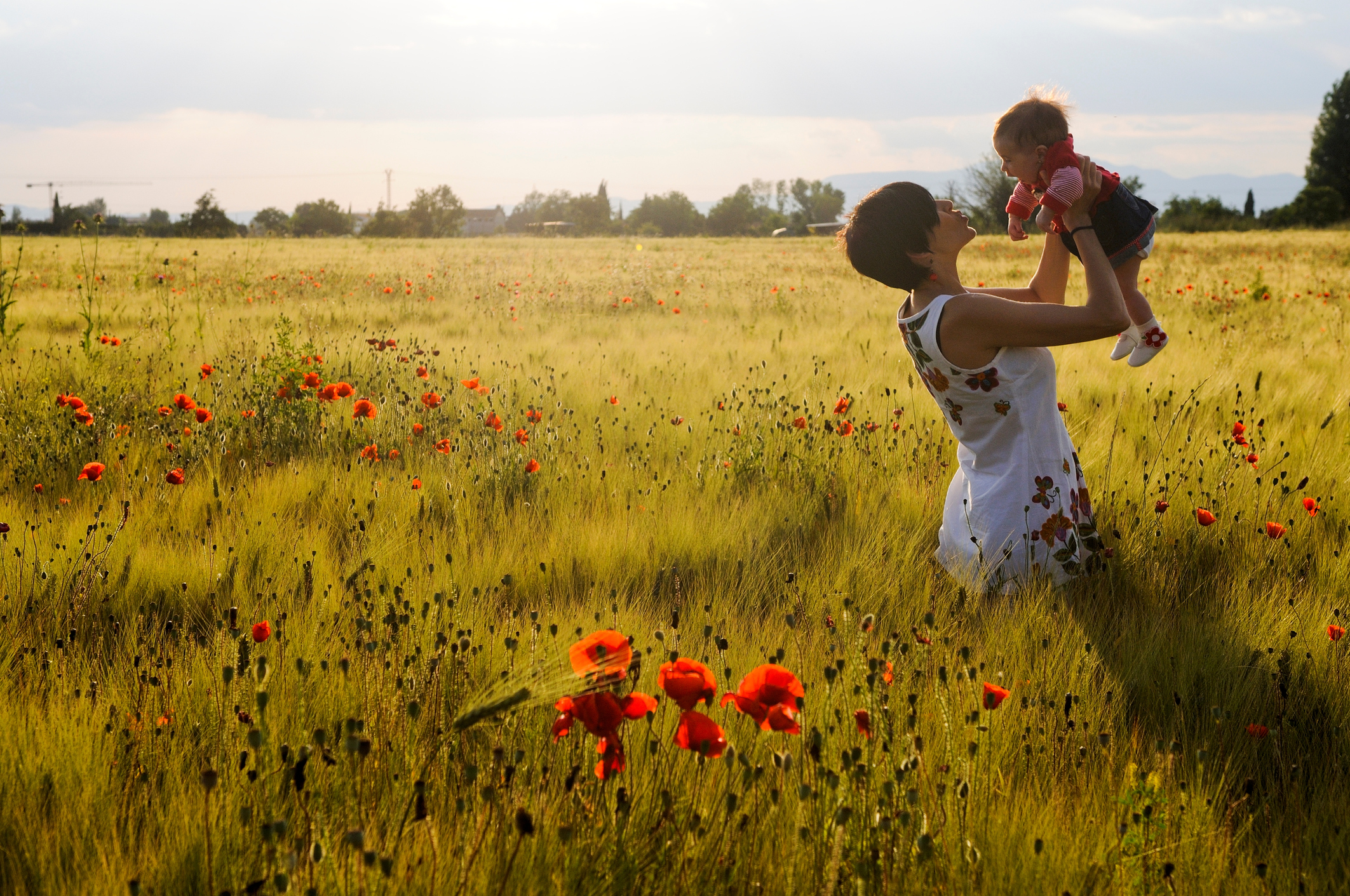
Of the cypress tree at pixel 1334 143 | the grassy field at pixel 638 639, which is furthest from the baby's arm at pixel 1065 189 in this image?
the cypress tree at pixel 1334 143

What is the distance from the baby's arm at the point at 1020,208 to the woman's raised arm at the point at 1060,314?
27 centimetres

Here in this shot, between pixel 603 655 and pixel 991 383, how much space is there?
202 centimetres

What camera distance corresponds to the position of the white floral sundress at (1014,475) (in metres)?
2.75

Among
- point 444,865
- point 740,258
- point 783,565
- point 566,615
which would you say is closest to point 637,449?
point 783,565

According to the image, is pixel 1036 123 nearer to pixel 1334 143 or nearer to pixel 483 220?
pixel 1334 143

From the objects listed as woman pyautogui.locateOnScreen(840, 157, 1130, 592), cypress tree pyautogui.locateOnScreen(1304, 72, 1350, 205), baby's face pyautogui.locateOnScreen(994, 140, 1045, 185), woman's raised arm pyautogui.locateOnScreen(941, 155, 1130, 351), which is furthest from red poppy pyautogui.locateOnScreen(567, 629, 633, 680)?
cypress tree pyautogui.locateOnScreen(1304, 72, 1350, 205)

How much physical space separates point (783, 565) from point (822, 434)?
1.62 metres

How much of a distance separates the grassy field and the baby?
33.5 inches

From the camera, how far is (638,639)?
231 centimetres

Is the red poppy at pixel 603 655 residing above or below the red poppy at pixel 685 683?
above

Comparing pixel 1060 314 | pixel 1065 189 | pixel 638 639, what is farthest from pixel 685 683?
pixel 1065 189

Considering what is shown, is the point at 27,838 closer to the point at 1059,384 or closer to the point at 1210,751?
the point at 1210,751

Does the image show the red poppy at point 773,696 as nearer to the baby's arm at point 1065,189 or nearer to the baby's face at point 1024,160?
the baby's arm at point 1065,189

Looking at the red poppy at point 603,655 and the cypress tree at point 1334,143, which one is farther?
the cypress tree at point 1334,143
